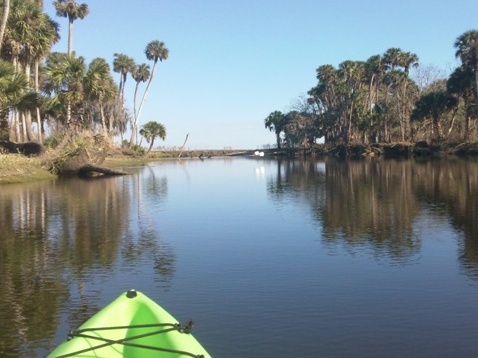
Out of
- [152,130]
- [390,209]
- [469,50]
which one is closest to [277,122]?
[152,130]

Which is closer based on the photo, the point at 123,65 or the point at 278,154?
the point at 123,65

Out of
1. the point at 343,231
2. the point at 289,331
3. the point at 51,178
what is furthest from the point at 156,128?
the point at 289,331

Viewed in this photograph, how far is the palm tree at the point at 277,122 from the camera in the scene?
128m

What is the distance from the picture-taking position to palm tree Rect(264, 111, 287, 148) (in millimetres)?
127713

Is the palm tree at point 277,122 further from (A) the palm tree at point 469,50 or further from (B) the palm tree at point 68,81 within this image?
(B) the palm tree at point 68,81

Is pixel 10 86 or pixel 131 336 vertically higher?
pixel 10 86

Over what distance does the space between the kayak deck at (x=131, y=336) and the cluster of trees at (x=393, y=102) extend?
65976mm

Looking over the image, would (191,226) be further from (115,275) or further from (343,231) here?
(115,275)

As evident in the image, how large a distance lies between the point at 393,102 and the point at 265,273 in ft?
269

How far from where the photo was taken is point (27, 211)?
2114 centimetres

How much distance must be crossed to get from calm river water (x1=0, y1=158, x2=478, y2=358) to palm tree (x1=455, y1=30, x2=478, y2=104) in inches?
1845

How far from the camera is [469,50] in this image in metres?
63.6

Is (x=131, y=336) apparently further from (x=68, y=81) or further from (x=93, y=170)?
(x=68, y=81)

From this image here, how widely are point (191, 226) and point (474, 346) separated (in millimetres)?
11995
